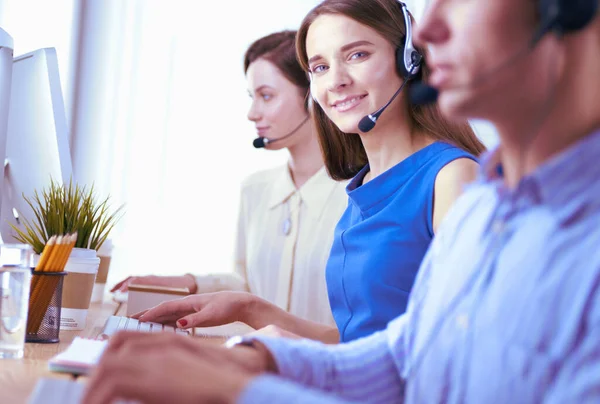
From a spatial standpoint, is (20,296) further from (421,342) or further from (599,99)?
(599,99)

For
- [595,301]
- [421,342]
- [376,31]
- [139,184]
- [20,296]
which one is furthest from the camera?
[139,184]

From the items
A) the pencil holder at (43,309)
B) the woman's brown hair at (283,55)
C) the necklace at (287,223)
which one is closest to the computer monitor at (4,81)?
the pencil holder at (43,309)

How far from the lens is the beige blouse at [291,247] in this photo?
8.27 feet

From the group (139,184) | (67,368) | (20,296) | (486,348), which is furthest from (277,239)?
(486,348)

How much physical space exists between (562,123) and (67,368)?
0.64 m

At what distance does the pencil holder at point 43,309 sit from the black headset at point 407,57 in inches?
30.9

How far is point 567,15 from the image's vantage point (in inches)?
23.3

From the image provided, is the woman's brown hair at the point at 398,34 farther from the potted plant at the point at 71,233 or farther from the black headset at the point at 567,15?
the black headset at the point at 567,15

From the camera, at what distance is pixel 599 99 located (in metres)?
0.61

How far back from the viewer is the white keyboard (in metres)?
1.31

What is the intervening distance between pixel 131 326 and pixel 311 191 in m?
1.36

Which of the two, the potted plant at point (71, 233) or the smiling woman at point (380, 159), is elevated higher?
the smiling woman at point (380, 159)

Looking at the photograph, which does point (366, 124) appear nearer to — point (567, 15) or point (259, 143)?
point (567, 15)

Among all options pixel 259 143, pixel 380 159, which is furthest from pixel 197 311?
pixel 259 143
